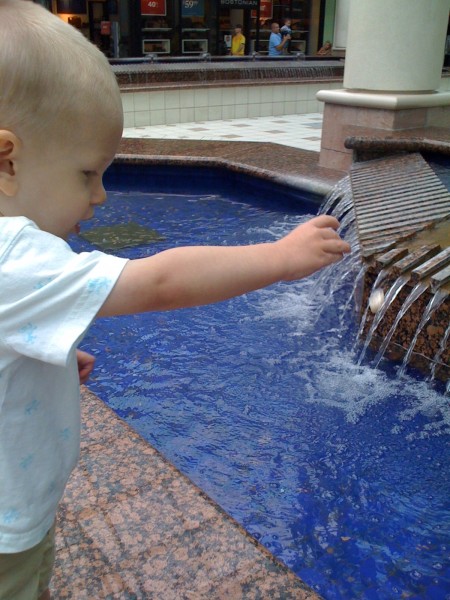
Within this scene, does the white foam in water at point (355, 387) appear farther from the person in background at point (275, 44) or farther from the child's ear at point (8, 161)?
the person in background at point (275, 44)

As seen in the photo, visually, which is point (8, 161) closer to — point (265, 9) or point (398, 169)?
point (398, 169)

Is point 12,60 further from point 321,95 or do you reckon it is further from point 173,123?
point 173,123

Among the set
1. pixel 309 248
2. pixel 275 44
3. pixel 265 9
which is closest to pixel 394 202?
pixel 309 248

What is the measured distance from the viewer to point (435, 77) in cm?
727

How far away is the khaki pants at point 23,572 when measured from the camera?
4.08 ft

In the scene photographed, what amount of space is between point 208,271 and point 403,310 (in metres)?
2.39

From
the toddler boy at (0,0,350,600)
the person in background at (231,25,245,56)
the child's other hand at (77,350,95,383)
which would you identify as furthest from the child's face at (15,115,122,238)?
the person in background at (231,25,245,56)

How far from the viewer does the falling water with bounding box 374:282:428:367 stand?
123 inches

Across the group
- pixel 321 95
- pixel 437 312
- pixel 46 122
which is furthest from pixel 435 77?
pixel 46 122

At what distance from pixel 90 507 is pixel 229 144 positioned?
299 inches

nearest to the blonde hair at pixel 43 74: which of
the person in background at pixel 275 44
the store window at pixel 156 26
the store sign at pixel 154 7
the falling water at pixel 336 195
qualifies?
the falling water at pixel 336 195

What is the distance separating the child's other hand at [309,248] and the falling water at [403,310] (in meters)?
2.06

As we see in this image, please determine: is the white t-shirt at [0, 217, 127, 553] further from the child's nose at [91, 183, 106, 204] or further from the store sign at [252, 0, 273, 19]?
the store sign at [252, 0, 273, 19]

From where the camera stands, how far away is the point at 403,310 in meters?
3.28
